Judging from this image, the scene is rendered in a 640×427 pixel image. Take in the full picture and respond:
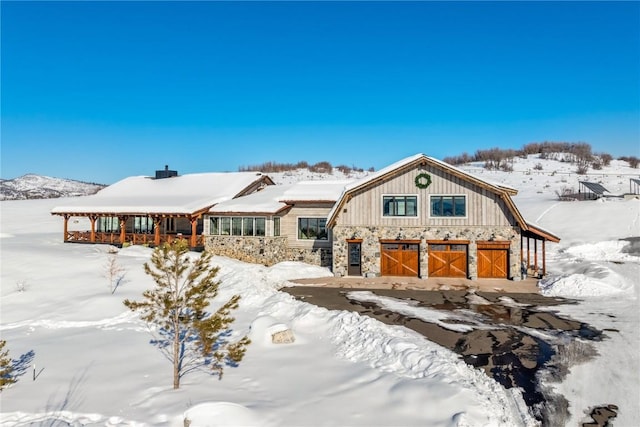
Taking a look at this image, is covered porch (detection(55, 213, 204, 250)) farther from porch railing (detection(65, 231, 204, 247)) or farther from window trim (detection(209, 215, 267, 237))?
window trim (detection(209, 215, 267, 237))

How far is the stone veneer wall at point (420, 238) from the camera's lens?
20297 mm

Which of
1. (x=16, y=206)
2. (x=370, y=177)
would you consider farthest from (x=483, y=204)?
(x=16, y=206)

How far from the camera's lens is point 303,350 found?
1030 cm

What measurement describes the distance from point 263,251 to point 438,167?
38.9 feet

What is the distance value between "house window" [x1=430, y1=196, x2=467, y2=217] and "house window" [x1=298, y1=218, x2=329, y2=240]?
7319mm

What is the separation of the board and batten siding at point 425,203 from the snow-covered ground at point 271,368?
442 centimetres

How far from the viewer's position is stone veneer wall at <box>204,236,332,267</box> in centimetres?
2445

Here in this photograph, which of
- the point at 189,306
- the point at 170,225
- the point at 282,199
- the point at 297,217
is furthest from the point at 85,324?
the point at 170,225

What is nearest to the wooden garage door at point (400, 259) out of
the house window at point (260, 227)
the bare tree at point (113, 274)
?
the house window at point (260, 227)

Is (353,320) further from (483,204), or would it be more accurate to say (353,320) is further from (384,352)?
(483,204)

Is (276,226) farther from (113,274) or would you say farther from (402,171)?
(113,274)

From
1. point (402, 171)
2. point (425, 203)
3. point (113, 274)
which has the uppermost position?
point (402, 171)

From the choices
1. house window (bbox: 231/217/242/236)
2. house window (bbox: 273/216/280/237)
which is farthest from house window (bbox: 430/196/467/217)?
house window (bbox: 231/217/242/236)

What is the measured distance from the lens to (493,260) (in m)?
20.7
